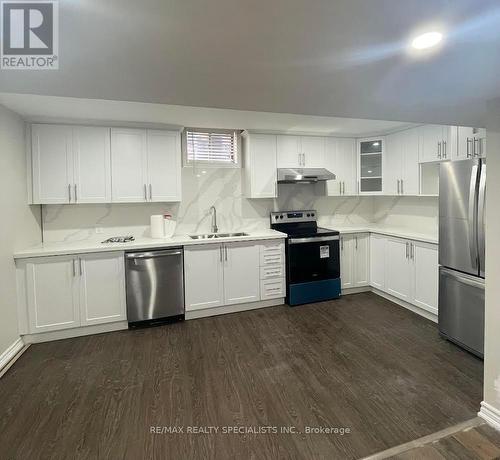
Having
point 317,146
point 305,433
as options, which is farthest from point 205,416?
point 317,146

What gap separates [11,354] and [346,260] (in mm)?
4000

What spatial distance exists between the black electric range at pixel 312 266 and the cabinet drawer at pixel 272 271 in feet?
0.28

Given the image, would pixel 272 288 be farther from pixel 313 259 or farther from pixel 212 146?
pixel 212 146

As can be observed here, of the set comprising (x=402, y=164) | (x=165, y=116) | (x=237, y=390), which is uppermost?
(x=165, y=116)

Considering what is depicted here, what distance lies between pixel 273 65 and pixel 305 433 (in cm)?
207

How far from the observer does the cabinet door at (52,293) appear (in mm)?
2938

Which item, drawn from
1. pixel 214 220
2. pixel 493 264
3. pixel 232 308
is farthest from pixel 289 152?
pixel 493 264

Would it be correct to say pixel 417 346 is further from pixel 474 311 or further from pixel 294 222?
pixel 294 222

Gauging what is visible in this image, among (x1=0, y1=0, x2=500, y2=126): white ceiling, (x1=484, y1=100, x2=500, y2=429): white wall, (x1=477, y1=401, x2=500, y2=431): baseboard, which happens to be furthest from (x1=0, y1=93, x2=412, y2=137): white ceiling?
(x1=477, y1=401, x2=500, y2=431): baseboard

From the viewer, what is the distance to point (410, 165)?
3842 mm

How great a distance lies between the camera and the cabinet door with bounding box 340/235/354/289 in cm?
423

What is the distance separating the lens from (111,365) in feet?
8.54

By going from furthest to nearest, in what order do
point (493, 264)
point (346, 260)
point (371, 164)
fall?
1. point (371, 164)
2. point (346, 260)
3. point (493, 264)

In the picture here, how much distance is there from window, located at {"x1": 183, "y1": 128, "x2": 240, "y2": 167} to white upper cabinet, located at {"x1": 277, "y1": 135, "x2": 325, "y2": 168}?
0.65 m
